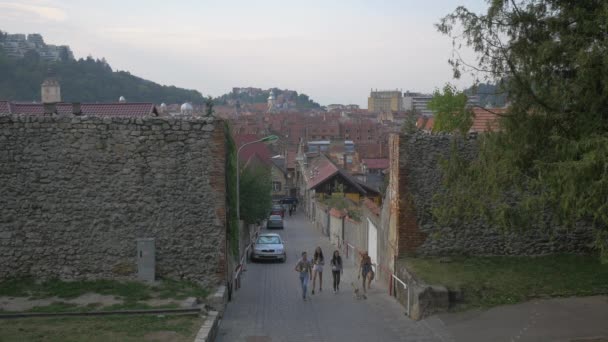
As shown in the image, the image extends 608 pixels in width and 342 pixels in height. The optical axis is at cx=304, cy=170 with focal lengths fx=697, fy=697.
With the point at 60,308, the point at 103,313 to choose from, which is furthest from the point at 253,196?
the point at 103,313

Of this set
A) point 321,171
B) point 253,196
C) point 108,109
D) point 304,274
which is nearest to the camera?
point 304,274

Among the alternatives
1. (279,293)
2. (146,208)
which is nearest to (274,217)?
(279,293)

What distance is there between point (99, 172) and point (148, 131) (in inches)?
53.8

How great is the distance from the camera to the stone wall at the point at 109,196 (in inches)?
580

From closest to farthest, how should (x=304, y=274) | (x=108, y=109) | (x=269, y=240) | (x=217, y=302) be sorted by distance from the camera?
1. (x=217, y=302)
2. (x=304, y=274)
3. (x=108, y=109)
4. (x=269, y=240)

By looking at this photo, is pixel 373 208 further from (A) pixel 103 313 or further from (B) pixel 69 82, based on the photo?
(B) pixel 69 82

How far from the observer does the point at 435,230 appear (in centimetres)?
1672

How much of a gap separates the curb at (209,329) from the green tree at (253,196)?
22684 mm

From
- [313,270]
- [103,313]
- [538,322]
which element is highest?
[103,313]

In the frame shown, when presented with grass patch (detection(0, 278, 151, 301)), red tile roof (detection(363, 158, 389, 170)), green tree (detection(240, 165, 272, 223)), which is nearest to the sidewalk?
grass patch (detection(0, 278, 151, 301))

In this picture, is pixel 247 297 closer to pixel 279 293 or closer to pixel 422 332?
pixel 279 293

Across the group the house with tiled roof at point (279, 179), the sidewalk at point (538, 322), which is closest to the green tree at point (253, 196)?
the sidewalk at point (538, 322)

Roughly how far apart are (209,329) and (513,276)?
268 inches

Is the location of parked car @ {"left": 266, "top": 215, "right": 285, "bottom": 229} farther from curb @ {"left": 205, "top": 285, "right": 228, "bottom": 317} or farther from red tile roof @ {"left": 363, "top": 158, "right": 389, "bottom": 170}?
curb @ {"left": 205, "top": 285, "right": 228, "bottom": 317}
